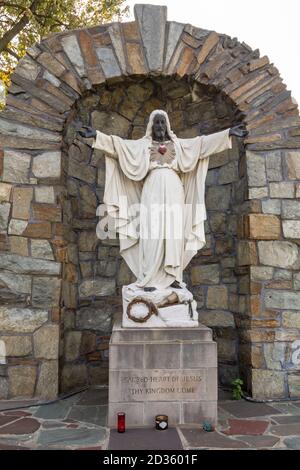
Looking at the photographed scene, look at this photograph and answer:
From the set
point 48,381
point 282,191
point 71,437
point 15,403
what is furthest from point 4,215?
point 282,191

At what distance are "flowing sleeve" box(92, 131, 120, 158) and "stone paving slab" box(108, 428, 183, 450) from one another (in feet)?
7.67

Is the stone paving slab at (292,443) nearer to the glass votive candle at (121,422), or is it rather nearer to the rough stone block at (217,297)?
the glass votive candle at (121,422)

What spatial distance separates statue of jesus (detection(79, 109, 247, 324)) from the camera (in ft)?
11.8

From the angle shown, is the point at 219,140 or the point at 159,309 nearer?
the point at 159,309

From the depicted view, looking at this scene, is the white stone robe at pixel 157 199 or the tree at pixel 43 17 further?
the tree at pixel 43 17

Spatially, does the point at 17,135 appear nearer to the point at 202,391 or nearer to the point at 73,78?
the point at 73,78

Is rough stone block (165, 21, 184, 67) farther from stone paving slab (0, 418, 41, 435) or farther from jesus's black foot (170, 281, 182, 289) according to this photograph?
stone paving slab (0, 418, 41, 435)

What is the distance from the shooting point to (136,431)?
9.94 feet

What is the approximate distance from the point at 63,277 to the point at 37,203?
79cm

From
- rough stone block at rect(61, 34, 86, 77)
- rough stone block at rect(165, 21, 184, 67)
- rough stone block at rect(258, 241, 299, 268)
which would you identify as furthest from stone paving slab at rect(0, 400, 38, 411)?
rough stone block at rect(165, 21, 184, 67)

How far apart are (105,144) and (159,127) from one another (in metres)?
0.53

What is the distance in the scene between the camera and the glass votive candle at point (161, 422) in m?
3.04

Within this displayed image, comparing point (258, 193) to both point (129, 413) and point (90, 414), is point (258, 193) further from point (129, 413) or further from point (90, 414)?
point (90, 414)

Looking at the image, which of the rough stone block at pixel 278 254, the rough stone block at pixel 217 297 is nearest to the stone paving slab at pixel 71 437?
the rough stone block at pixel 217 297
